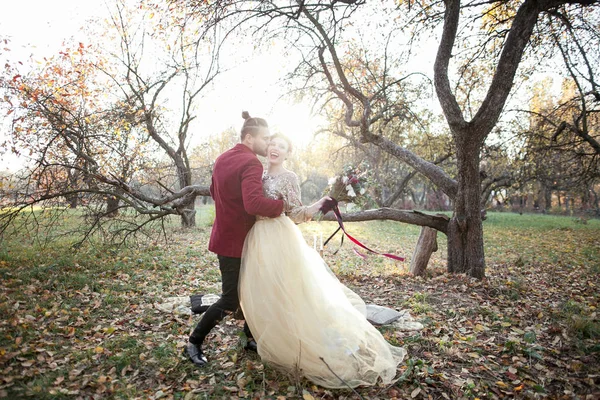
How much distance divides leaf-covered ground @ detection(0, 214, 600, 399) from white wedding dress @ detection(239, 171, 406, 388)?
18 centimetres

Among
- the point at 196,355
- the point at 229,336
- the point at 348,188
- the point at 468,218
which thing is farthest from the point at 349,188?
the point at 468,218

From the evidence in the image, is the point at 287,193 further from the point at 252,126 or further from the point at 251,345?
the point at 251,345

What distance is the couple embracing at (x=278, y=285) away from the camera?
3174mm

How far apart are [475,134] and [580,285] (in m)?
3.48

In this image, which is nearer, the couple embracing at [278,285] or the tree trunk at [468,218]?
the couple embracing at [278,285]

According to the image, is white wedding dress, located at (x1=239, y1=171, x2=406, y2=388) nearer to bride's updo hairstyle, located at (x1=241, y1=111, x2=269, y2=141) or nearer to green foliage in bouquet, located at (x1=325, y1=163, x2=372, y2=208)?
bride's updo hairstyle, located at (x1=241, y1=111, x2=269, y2=141)

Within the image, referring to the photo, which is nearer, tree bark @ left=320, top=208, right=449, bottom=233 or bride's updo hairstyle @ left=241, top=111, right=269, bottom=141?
bride's updo hairstyle @ left=241, top=111, right=269, bottom=141

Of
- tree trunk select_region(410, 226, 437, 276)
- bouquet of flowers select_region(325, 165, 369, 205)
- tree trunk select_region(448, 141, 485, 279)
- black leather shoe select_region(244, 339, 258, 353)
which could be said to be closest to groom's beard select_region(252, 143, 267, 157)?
bouquet of flowers select_region(325, 165, 369, 205)

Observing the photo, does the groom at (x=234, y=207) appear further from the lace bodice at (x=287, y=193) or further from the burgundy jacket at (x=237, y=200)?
the lace bodice at (x=287, y=193)

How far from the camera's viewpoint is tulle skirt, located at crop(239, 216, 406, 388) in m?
3.17

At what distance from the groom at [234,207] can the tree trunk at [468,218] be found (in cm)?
438

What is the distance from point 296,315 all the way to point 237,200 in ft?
3.82

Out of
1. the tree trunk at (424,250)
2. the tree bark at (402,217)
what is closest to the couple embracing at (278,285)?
the tree bark at (402,217)

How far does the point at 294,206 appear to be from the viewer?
351cm
